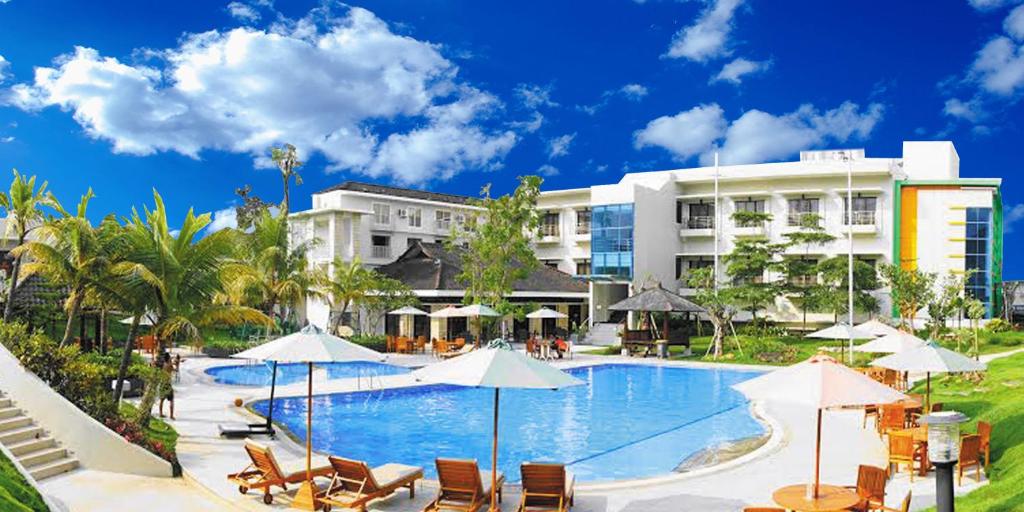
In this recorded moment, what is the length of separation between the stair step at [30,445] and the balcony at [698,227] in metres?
38.3

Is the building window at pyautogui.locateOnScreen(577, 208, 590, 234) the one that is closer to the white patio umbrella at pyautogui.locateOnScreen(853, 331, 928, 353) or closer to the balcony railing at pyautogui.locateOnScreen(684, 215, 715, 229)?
the balcony railing at pyautogui.locateOnScreen(684, 215, 715, 229)

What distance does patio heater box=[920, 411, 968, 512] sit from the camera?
265 inches

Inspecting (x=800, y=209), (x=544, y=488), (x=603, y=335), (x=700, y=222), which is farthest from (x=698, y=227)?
(x=544, y=488)

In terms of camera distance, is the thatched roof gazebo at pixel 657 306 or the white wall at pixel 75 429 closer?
the white wall at pixel 75 429

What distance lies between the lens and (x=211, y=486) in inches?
406

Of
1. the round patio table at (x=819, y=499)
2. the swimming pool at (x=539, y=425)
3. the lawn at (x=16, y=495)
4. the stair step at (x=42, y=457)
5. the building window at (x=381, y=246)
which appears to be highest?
the building window at (x=381, y=246)

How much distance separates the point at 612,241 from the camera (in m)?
43.5

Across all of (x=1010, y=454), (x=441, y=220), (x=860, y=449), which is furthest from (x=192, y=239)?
(x=441, y=220)

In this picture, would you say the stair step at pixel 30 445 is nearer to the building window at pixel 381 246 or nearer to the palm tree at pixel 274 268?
the palm tree at pixel 274 268

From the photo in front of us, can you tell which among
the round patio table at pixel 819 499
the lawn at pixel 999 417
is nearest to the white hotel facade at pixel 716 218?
the lawn at pixel 999 417

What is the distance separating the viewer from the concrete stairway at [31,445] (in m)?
10.6

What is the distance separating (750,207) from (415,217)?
1924cm

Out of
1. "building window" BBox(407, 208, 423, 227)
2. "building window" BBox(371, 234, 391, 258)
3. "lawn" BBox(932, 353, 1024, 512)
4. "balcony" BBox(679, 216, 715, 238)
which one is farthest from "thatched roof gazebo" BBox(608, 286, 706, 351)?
"building window" BBox(407, 208, 423, 227)

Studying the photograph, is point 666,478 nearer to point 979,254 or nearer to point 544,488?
point 544,488
